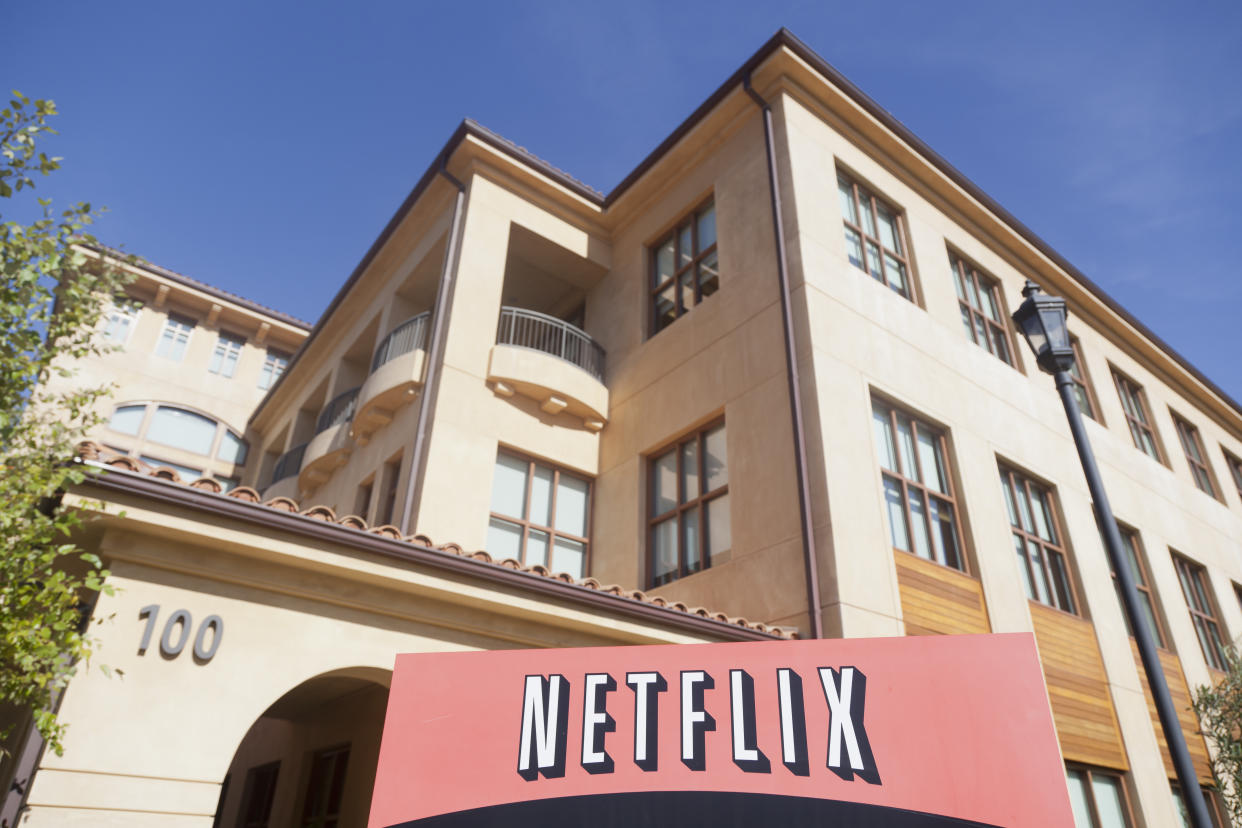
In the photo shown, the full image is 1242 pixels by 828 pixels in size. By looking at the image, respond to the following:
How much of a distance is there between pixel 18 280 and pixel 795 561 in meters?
7.53

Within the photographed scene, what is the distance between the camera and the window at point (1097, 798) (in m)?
9.77

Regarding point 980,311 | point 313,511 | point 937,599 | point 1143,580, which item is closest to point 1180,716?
point 1143,580

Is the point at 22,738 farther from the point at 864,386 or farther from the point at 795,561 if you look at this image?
the point at 864,386

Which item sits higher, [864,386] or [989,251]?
[989,251]

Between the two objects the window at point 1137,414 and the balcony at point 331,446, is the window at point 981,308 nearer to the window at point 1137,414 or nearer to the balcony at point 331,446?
the window at point 1137,414

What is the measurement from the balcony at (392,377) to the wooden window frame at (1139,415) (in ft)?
46.1

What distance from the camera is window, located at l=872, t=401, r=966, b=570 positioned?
404 inches

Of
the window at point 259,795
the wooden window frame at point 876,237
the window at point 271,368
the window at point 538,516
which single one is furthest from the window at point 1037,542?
the window at point 271,368

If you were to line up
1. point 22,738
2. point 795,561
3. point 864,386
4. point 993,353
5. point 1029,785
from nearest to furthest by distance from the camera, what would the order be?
point 1029,785, point 22,738, point 795,561, point 864,386, point 993,353

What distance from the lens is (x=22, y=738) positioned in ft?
17.4

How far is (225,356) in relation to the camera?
24.2m

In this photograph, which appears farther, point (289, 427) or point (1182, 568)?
point (289, 427)

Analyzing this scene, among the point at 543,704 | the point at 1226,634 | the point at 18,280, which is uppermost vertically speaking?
the point at 1226,634

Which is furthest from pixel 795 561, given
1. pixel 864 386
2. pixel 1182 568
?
pixel 1182 568
